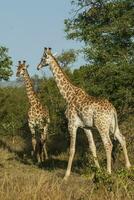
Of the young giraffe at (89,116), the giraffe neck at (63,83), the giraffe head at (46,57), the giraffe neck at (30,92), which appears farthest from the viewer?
the giraffe neck at (30,92)

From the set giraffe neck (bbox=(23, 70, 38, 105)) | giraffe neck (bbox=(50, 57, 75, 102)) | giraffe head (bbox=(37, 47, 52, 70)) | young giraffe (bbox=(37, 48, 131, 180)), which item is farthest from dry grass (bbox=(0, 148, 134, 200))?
giraffe neck (bbox=(23, 70, 38, 105))

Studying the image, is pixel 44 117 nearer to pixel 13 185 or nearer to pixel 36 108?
pixel 36 108

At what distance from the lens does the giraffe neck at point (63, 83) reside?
15539mm

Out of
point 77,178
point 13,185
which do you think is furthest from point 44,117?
point 13,185

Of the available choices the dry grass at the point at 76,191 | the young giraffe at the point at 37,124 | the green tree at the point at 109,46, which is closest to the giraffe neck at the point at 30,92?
the young giraffe at the point at 37,124

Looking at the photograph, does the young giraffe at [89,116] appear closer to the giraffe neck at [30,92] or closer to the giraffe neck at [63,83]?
the giraffe neck at [63,83]

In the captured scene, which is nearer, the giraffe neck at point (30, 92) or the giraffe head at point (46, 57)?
the giraffe head at point (46, 57)

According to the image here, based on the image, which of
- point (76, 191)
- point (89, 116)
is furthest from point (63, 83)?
→ point (76, 191)

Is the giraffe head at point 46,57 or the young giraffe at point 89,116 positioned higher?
the giraffe head at point 46,57

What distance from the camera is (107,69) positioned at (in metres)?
15.9

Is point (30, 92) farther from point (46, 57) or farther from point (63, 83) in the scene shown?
point (63, 83)

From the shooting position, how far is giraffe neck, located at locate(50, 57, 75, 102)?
15539 millimetres

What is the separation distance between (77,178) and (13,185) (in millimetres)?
4469

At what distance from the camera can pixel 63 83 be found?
1581 cm
